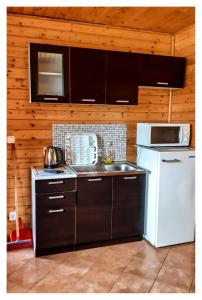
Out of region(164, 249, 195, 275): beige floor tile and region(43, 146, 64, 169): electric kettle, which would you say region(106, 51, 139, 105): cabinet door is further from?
region(164, 249, 195, 275): beige floor tile

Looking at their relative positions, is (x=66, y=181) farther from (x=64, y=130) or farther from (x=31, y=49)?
(x=31, y=49)

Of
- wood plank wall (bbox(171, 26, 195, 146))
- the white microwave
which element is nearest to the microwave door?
the white microwave

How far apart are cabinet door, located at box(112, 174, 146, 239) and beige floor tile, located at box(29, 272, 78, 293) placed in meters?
0.74

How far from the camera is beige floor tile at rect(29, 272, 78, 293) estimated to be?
2.03 m

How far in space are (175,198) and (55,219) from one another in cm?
125

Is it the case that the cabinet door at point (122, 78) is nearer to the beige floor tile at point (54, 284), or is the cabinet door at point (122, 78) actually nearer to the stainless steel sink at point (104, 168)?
the stainless steel sink at point (104, 168)

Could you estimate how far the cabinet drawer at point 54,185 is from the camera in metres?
2.44

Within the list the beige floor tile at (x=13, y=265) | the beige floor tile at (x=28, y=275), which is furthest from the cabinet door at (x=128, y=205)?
the beige floor tile at (x=13, y=265)

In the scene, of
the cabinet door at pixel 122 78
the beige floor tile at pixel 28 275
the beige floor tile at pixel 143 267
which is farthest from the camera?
the cabinet door at pixel 122 78

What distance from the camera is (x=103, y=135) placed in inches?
124

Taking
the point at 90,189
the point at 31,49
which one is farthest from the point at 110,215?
the point at 31,49

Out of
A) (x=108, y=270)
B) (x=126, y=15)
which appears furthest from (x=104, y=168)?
(x=126, y=15)

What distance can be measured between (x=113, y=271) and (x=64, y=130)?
1.54m

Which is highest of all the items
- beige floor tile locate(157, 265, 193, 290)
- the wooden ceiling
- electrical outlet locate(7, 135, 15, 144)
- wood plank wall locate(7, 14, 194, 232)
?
the wooden ceiling
